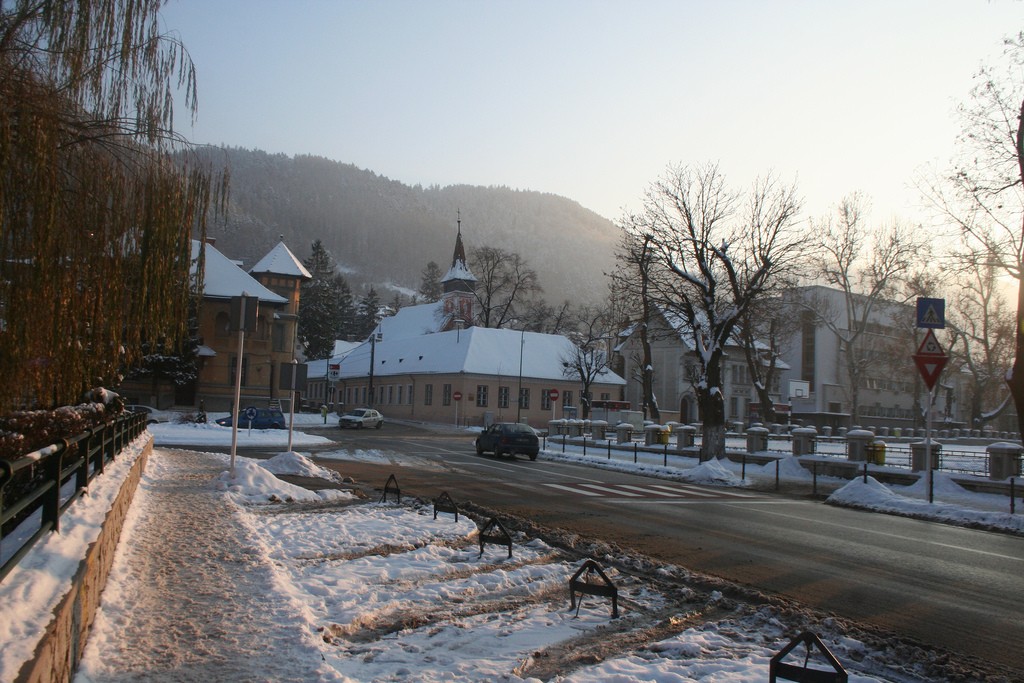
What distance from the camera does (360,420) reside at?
177ft

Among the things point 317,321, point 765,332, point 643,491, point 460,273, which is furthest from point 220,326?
point 643,491

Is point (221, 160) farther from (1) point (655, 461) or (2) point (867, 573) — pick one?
(1) point (655, 461)

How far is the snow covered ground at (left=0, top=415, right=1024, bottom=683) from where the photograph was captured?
194 inches

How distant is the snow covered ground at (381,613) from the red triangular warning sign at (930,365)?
1018 cm

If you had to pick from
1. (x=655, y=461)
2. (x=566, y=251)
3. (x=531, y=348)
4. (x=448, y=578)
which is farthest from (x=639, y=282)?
(x=566, y=251)

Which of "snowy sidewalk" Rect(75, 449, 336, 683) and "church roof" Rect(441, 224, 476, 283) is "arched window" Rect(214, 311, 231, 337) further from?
"snowy sidewalk" Rect(75, 449, 336, 683)

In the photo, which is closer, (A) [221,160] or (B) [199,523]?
(A) [221,160]

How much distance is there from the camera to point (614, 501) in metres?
16.6

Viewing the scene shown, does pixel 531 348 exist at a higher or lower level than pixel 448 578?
higher

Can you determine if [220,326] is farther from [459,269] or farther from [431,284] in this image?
[431,284]

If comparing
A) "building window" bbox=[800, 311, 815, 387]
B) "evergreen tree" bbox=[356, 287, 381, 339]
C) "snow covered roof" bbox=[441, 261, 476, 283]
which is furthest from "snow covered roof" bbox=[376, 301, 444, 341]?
"building window" bbox=[800, 311, 815, 387]

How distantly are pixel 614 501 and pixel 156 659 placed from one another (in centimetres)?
1270

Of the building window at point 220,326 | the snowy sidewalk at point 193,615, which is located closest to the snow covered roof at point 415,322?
the building window at point 220,326

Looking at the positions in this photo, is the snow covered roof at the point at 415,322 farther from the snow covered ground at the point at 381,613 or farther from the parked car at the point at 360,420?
the snow covered ground at the point at 381,613
